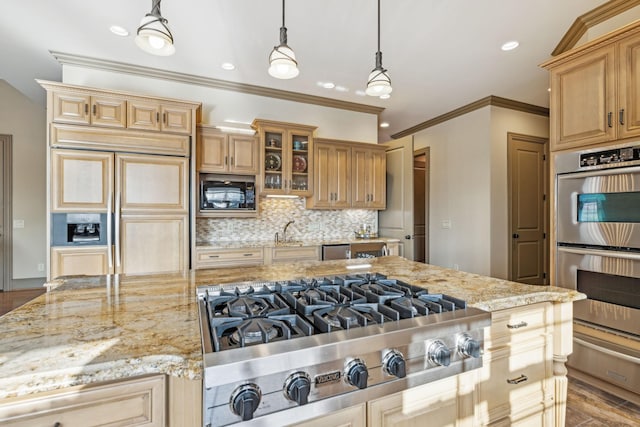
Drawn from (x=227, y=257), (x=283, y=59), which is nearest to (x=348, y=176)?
(x=227, y=257)

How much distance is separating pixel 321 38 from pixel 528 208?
13.0ft

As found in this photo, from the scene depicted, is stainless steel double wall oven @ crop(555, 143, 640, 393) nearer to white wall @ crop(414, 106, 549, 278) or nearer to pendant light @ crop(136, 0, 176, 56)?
white wall @ crop(414, 106, 549, 278)

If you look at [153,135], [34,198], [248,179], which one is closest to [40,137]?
[34,198]

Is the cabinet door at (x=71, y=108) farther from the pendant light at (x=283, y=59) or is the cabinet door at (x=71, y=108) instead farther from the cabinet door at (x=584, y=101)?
the cabinet door at (x=584, y=101)

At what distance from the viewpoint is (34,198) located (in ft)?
16.3

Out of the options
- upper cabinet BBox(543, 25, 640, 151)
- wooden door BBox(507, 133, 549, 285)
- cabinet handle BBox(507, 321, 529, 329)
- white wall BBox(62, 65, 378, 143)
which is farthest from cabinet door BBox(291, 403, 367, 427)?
wooden door BBox(507, 133, 549, 285)

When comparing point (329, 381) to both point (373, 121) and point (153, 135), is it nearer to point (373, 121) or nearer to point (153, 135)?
point (153, 135)

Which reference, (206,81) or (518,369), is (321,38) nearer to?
(206,81)

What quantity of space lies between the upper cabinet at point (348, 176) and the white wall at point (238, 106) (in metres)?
0.40

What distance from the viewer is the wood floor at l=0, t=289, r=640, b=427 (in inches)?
71.8

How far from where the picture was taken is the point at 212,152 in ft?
11.7

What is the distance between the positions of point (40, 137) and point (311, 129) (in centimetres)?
465

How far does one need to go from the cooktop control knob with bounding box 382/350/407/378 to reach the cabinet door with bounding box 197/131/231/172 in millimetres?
3170

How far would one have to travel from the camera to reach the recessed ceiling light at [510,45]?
2973 mm
